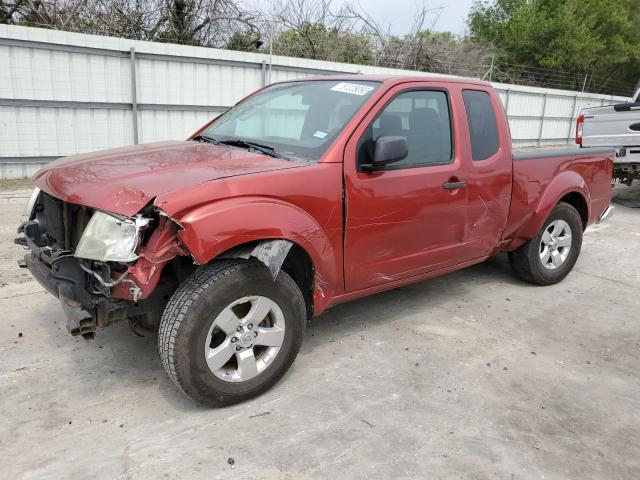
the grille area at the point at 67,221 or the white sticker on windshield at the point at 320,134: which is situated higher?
the white sticker on windshield at the point at 320,134

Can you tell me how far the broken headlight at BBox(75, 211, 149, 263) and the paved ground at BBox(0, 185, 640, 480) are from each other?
91 centimetres

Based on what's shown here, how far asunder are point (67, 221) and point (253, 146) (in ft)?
4.09

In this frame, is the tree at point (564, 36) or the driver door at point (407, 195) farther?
the tree at point (564, 36)

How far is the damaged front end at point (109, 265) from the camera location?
8.80 feet

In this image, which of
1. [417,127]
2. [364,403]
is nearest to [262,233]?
[364,403]

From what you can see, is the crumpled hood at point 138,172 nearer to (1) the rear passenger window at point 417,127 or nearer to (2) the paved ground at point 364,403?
(1) the rear passenger window at point 417,127

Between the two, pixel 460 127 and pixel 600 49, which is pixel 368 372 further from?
pixel 600 49

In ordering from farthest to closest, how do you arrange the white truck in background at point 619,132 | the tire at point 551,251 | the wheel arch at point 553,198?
the white truck in background at point 619,132
the tire at point 551,251
the wheel arch at point 553,198

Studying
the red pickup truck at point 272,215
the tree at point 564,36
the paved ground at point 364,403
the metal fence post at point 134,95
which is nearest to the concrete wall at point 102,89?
the metal fence post at point 134,95

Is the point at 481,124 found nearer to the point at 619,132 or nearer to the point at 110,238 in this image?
the point at 110,238

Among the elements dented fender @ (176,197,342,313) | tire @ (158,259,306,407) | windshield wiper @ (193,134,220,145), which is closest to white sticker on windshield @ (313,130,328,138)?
dented fender @ (176,197,342,313)

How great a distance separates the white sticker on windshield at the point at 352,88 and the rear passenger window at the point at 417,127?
19 cm

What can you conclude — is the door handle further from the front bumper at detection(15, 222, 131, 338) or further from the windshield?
the front bumper at detection(15, 222, 131, 338)

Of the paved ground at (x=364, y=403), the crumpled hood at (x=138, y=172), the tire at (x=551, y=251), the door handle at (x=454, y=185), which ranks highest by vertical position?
the crumpled hood at (x=138, y=172)
